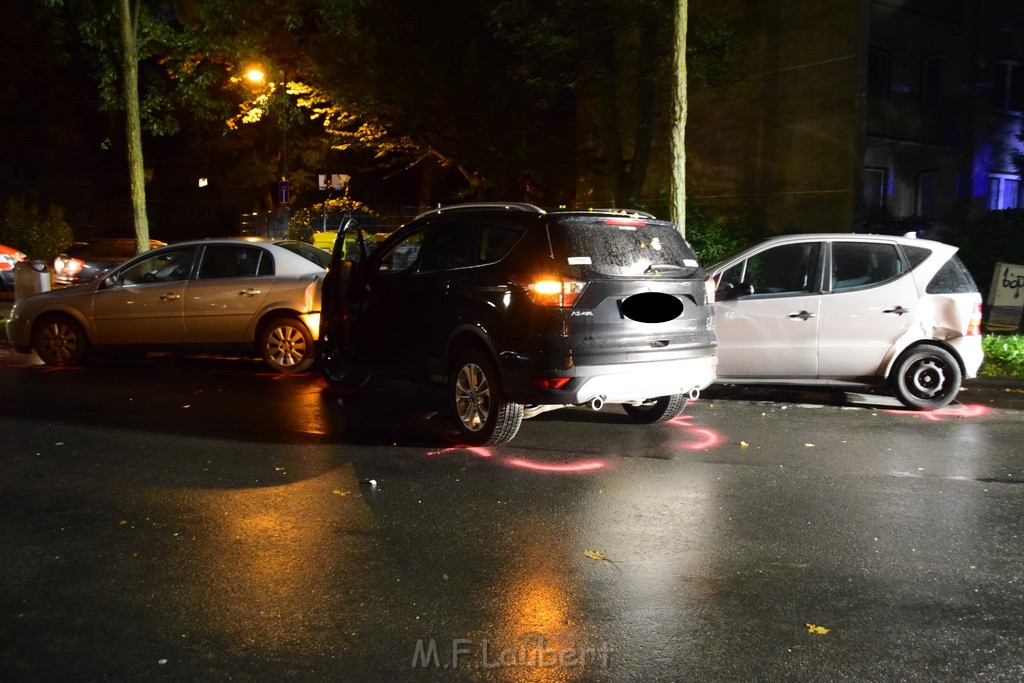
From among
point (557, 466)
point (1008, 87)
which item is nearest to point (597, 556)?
point (557, 466)

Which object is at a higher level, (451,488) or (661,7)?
→ (661,7)

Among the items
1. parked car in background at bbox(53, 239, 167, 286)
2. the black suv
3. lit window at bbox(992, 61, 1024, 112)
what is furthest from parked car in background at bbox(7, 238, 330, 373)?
lit window at bbox(992, 61, 1024, 112)

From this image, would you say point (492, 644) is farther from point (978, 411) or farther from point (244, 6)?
point (244, 6)

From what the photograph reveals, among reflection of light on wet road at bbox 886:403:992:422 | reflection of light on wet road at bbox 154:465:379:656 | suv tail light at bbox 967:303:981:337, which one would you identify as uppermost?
suv tail light at bbox 967:303:981:337

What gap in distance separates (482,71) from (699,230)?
9.82 m

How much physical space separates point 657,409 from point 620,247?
1776 mm

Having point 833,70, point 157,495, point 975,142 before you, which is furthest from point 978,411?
point 975,142

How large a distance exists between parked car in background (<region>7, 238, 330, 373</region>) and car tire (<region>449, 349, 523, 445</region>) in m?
3.73

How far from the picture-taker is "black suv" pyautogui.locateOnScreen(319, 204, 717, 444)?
7039mm

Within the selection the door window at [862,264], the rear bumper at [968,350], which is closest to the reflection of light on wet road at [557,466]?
the door window at [862,264]

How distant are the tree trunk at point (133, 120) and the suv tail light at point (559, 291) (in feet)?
36.2

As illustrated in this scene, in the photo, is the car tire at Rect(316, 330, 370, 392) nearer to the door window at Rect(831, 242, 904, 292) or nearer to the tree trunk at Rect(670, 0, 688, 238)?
the door window at Rect(831, 242, 904, 292)

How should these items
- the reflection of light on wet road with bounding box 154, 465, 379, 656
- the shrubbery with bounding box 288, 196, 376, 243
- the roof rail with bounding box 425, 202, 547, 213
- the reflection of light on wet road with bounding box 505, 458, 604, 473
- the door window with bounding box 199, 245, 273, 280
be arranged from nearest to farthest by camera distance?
the reflection of light on wet road with bounding box 154, 465, 379, 656 < the reflection of light on wet road with bounding box 505, 458, 604, 473 < the roof rail with bounding box 425, 202, 547, 213 < the door window with bounding box 199, 245, 273, 280 < the shrubbery with bounding box 288, 196, 376, 243

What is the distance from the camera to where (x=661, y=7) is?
17.5 meters
